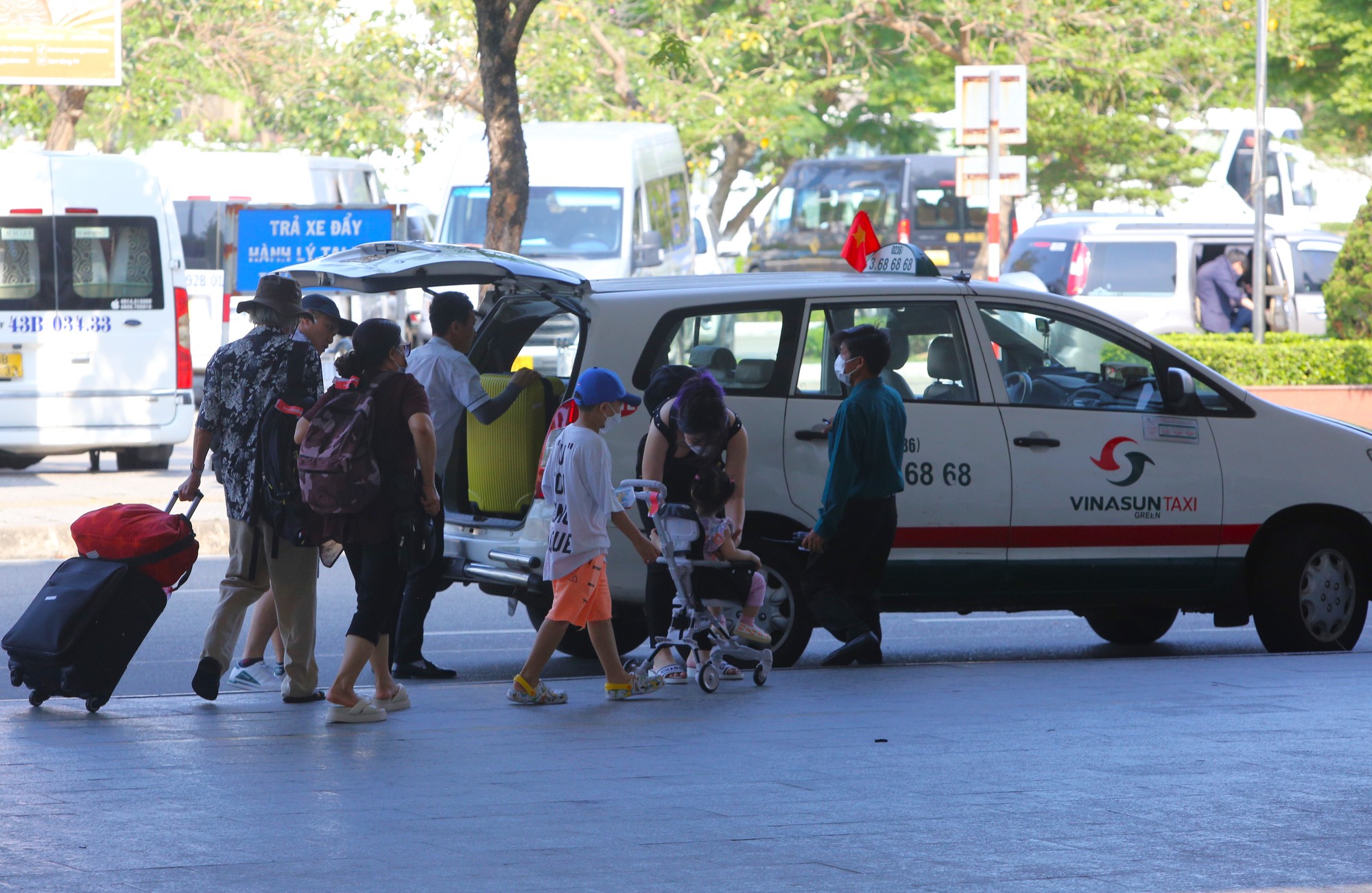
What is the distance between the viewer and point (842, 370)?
852cm

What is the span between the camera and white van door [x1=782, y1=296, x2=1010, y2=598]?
883 cm

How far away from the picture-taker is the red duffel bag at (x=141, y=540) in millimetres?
7590

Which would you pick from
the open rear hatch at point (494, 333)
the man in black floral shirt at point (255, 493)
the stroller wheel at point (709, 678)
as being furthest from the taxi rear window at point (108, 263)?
the stroller wheel at point (709, 678)

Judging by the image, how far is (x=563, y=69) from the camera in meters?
33.2

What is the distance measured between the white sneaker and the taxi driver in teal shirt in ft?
7.68

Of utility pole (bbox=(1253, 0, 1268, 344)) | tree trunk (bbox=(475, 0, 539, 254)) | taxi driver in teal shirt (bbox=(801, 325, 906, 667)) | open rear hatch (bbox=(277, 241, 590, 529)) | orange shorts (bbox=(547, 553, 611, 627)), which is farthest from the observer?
utility pole (bbox=(1253, 0, 1268, 344))

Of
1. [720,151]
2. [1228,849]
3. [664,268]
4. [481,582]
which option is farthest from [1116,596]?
[720,151]

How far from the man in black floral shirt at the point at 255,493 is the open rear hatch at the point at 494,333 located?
36 cm

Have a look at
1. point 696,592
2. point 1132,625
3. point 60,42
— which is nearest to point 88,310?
point 60,42

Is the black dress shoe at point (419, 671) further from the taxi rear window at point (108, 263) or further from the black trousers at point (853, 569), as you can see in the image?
the taxi rear window at point (108, 263)

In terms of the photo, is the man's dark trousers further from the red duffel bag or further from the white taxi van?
the red duffel bag

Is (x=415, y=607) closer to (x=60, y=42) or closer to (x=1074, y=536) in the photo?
(x=1074, y=536)

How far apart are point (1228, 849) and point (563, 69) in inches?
1143

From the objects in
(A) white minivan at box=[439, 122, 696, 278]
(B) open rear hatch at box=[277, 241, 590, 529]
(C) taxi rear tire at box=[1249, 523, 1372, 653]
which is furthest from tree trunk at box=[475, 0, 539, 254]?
(C) taxi rear tire at box=[1249, 523, 1372, 653]
